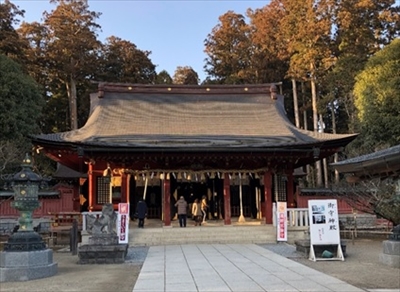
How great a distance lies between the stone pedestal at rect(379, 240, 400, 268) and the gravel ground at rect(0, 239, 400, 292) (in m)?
0.15

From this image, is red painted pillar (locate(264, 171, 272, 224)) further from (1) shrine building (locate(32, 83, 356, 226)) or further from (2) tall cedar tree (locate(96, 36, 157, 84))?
(2) tall cedar tree (locate(96, 36, 157, 84))

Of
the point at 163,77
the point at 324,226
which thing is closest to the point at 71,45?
the point at 163,77

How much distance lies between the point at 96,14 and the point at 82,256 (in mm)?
34223

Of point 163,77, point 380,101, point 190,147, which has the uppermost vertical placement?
point 163,77

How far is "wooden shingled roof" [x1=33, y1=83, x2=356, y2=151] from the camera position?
16.1 meters

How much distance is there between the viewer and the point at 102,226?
11492mm

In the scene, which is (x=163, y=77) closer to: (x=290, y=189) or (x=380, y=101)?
(x=380, y=101)

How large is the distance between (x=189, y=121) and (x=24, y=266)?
12057 mm

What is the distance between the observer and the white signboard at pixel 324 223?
10828 mm

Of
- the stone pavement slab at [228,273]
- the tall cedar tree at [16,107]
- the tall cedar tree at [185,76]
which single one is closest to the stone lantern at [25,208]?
the stone pavement slab at [228,273]

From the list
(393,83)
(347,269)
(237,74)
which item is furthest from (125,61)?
(347,269)

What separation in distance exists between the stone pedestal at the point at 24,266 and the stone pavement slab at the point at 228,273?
84.1 inches

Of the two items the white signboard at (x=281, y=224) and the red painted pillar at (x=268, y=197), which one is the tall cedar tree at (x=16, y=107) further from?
the white signboard at (x=281, y=224)

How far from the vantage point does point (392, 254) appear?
369 inches
